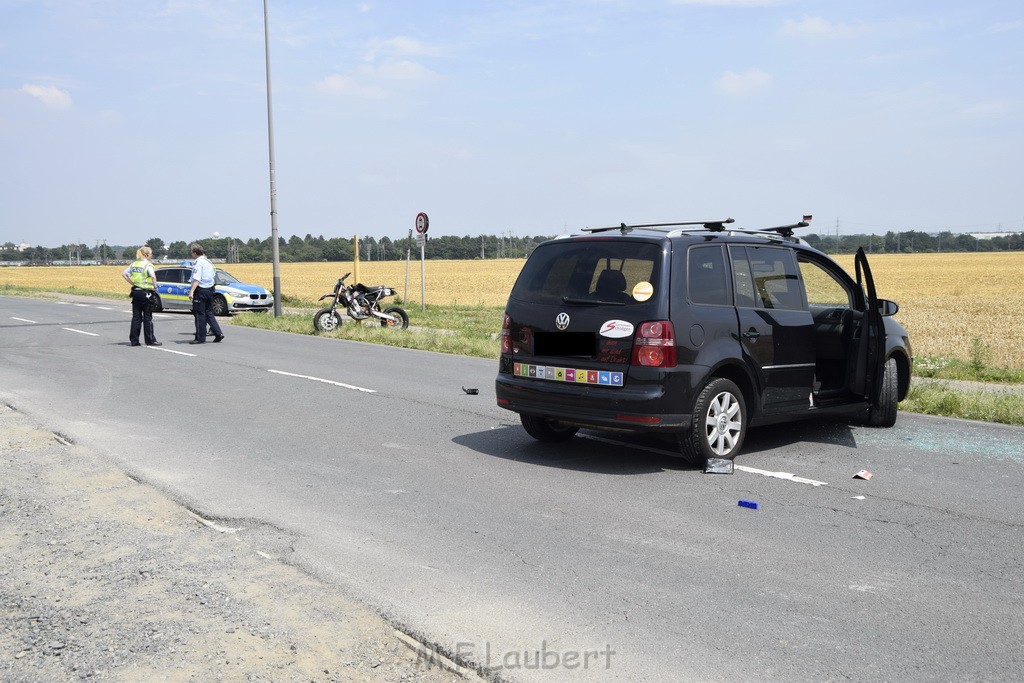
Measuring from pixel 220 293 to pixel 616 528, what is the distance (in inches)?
1018

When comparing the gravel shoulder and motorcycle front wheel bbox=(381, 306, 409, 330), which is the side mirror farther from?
motorcycle front wheel bbox=(381, 306, 409, 330)

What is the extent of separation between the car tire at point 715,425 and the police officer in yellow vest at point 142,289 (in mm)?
12896

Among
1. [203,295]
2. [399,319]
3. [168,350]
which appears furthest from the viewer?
[399,319]

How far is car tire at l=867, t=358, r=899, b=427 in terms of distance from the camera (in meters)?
9.38

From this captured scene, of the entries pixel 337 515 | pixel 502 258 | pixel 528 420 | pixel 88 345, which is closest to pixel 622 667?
pixel 337 515

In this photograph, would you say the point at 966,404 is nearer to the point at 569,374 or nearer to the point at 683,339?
the point at 683,339


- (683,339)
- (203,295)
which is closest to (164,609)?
(683,339)

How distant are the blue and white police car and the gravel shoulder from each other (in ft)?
79.4

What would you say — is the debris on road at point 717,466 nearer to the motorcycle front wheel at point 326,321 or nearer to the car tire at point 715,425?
the car tire at point 715,425

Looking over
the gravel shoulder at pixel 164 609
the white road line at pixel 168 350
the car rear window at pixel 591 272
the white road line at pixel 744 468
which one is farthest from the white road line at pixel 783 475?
the white road line at pixel 168 350

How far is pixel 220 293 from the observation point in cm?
2991

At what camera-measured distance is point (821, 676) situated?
382 cm

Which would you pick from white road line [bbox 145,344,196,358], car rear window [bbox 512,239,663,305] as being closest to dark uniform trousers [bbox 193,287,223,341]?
white road line [bbox 145,344,196,358]

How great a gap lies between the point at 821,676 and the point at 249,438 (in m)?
6.27
